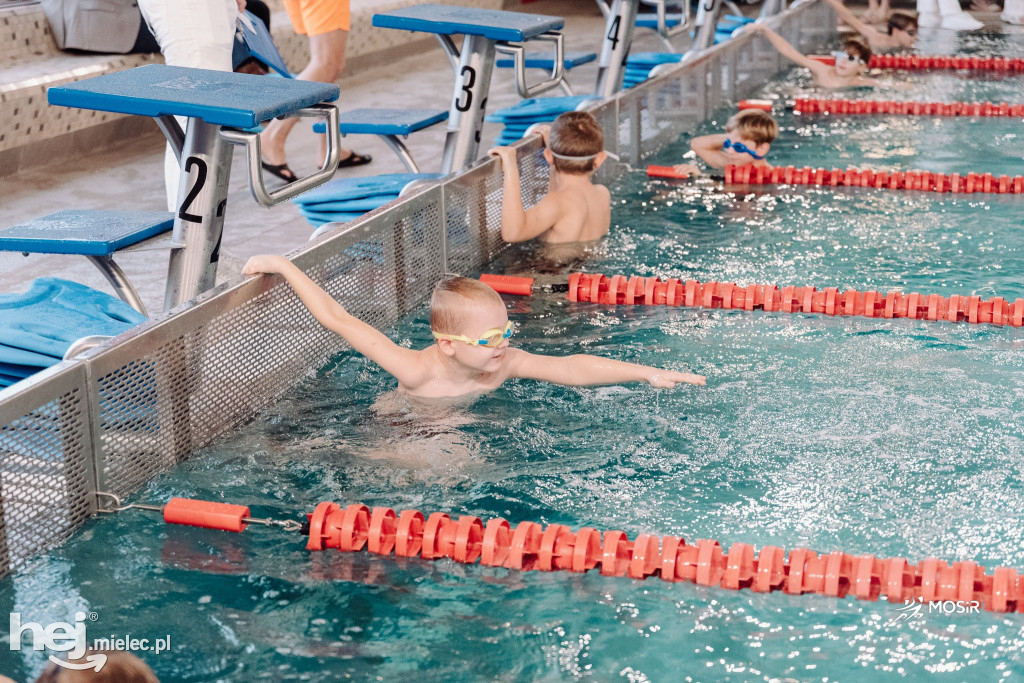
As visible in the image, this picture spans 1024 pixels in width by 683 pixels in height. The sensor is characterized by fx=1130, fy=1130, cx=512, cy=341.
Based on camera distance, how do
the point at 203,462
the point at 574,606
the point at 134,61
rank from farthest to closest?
the point at 134,61 → the point at 203,462 → the point at 574,606

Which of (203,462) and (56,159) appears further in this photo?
(56,159)

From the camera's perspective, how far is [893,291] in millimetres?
4246

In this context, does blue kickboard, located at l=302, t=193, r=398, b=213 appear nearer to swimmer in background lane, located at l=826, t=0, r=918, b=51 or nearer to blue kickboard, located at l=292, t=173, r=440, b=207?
blue kickboard, located at l=292, t=173, r=440, b=207

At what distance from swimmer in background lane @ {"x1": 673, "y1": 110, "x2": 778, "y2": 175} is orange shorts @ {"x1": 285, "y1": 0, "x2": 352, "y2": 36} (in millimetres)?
1924

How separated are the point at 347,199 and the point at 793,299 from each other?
67.4 inches

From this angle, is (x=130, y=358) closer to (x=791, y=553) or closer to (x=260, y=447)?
(x=260, y=447)

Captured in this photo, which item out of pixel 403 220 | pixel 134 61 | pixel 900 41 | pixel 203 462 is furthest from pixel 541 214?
pixel 900 41

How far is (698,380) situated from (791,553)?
0.73m

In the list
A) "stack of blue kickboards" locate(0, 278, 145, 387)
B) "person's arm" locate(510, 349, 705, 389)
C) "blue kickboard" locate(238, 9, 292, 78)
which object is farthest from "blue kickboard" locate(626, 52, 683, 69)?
"stack of blue kickboards" locate(0, 278, 145, 387)

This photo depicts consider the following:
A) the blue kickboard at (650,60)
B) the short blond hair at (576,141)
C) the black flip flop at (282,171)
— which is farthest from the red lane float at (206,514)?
the blue kickboard at (650,60)

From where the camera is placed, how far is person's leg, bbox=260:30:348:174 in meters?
5.85

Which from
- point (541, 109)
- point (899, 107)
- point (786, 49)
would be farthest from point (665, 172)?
point (786, 49)

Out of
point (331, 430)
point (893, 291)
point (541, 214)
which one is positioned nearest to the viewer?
point (331, 430)

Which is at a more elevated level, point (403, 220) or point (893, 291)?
point (403, 220)
